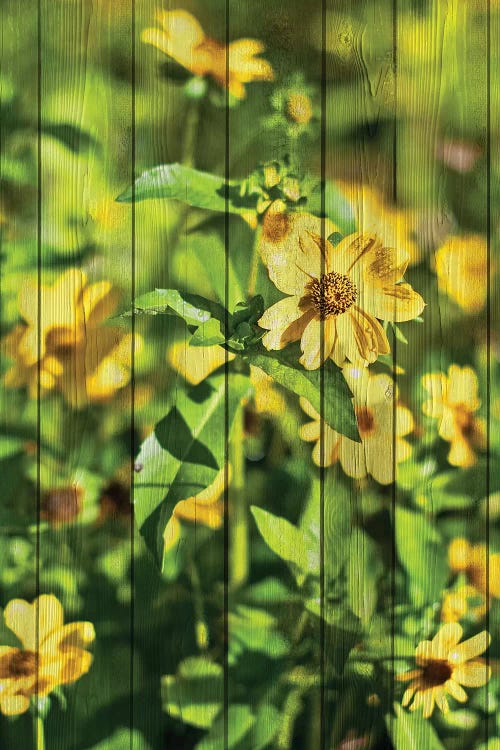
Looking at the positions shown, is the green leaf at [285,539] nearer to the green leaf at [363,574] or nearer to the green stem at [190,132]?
the green leaf at [363,574]

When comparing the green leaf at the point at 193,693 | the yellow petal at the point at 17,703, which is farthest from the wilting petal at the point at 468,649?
the yellow petal at the point at 17,703

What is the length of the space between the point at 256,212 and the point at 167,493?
1.55 ft

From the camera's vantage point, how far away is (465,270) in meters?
1.11

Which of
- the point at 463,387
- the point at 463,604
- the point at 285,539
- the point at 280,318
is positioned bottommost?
the point at 463,604

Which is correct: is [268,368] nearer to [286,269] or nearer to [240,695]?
[286,269]

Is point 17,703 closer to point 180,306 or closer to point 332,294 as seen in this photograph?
point 180,306

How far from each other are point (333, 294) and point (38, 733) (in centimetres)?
85

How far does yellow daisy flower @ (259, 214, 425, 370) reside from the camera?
108 cm

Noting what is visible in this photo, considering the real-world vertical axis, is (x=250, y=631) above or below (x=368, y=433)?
below

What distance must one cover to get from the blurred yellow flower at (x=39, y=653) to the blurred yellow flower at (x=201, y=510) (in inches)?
7.9

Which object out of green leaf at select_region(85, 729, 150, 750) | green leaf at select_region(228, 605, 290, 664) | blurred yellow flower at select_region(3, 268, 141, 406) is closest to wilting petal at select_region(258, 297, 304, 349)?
blurred yellow flower at select_region(3, 268, 141, 406)

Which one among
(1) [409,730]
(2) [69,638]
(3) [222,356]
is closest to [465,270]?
(3) [222,356]

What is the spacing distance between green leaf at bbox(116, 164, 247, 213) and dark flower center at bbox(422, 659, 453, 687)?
0.82 meters

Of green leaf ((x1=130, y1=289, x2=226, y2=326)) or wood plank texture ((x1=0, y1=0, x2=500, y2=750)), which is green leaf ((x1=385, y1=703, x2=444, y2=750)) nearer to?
wood plank texture ((x1=0, y1=0, x2=500, y2=750))
